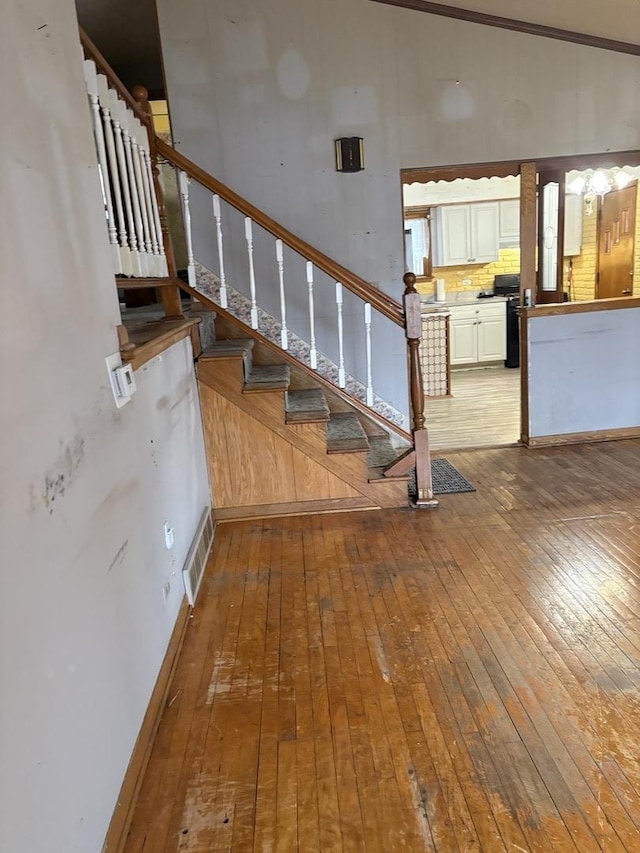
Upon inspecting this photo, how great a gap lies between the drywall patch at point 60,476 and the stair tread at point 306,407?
1.96 metres

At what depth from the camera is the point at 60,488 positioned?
1.36 meters

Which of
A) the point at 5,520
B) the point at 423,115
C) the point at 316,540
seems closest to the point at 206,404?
the point at 316,540

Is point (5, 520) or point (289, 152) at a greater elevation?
point (289, 152)

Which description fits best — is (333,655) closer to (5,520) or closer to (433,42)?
(5,520)

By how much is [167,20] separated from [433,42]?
182 cm

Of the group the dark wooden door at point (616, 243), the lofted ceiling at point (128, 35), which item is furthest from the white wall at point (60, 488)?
the dark wooden door at point (616, 243)

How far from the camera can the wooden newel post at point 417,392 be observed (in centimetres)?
339

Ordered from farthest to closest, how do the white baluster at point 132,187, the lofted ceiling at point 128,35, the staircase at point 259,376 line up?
the lofted ceiling at point 128,35, the staircase at point 259,376, the white baluster at point 132,187

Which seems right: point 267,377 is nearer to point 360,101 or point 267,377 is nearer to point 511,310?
point 360,101

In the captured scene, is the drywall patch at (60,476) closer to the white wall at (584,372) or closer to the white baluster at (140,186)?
the white baluster at (140,186)

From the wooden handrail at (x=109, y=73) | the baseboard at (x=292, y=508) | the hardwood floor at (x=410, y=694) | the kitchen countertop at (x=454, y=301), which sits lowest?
the hardwood floor at (x=410, y=694)

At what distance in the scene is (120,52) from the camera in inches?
189

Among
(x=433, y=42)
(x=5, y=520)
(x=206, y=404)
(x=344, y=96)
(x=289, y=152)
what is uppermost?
(x=433, y=42)

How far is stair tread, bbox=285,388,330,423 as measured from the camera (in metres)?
3.40
